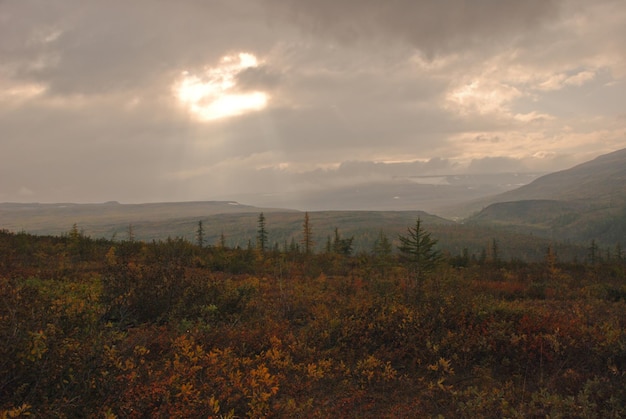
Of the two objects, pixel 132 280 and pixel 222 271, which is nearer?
pixel 132 280

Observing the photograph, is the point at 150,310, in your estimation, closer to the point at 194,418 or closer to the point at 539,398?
the point at 194,418

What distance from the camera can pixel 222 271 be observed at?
58.6 ft

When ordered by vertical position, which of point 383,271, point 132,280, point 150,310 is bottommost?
point 383,271

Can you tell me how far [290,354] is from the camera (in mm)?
7055

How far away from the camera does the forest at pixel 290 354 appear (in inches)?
174

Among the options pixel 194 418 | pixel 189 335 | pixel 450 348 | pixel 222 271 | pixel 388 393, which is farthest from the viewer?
pixel 222 271

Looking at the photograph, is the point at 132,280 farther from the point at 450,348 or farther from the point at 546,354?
the point at 546,354

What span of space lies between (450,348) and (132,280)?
821 cm

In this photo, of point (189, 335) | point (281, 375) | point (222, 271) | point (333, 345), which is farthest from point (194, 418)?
point (222, 271)

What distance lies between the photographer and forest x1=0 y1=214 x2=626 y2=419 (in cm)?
441

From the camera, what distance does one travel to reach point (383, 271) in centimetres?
1959

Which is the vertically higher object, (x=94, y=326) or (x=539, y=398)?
(x=94, y=326)

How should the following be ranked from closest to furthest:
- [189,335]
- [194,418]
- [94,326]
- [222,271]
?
[194,418] → [94,326] → [189,335] → [222,271]

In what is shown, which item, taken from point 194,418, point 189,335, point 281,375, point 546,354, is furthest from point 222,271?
point 546,354
